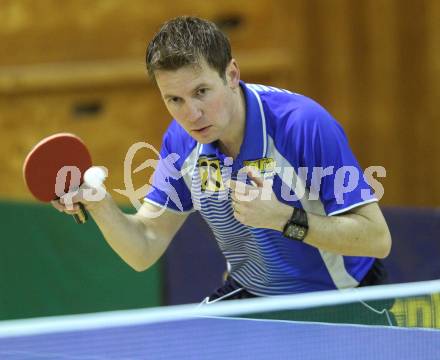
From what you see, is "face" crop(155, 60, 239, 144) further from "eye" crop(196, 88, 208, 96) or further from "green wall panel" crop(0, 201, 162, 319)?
"green wall panel" crop(0, 201, 162, 319)

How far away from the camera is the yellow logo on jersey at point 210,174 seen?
2.83 m

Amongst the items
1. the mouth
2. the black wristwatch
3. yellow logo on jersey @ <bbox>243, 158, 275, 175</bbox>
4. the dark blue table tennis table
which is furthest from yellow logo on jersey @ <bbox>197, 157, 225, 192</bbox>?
the dark blue table tennis table

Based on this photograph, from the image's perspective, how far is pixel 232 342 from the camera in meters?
2.19

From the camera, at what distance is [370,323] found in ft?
8.14

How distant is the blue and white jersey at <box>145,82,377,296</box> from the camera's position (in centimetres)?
262

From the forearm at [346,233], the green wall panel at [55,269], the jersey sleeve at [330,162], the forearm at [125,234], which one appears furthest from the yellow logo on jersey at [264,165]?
the green wall panel at [55,269]

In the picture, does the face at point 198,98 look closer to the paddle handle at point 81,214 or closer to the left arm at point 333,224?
the left arm at point 333,224

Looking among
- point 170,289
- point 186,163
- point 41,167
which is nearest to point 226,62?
point 186,163

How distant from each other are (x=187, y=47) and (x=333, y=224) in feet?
2.16

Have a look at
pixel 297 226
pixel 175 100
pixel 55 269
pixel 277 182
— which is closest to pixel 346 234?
pixel 297 226

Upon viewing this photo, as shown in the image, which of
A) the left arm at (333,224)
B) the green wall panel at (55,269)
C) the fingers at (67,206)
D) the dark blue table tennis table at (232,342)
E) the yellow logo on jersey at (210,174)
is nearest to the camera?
the dark blue table tennis table at (232,342)

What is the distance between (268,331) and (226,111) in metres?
0.71

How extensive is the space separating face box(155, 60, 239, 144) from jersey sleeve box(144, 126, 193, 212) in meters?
0.29

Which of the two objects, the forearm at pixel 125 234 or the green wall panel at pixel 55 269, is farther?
the green wall panel at pixel 55 269
